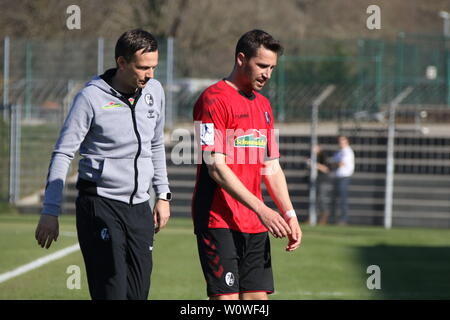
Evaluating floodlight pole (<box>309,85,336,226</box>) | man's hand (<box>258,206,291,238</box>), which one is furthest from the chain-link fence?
man's hand (<box>258,206,291,238</box>)

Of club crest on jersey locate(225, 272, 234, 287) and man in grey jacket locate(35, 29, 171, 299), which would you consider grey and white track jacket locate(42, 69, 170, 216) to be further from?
club crest on jersey locate(225, 272, 234, 287)

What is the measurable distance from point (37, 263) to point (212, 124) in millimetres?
6772

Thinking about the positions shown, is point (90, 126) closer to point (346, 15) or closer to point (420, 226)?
point (420, 226)

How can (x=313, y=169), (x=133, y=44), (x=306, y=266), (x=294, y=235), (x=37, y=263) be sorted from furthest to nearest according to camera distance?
(x=313, y=169) → (x=306, y=266) → (x=37, y=263) → (x=294, y=235) → (x=133, y=44)

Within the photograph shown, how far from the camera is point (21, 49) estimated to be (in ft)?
96.4

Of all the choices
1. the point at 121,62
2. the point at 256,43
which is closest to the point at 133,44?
the point at 121,62

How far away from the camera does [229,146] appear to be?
5523 mm

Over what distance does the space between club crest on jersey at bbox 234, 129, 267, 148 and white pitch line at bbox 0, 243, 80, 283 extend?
5.33 meters

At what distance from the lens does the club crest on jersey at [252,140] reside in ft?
18.2

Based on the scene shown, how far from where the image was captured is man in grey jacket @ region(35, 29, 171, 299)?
5.27 meters

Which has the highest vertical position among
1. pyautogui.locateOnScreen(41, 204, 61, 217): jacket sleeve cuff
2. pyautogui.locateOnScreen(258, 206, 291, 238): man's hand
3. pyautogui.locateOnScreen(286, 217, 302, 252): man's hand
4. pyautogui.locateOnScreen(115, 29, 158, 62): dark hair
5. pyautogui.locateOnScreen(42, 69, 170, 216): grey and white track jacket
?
pyautogui.locateOnScreen(115, 29, 158, 62): dark hair

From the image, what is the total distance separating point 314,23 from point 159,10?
14.9 meters

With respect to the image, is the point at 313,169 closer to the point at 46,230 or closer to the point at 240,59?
the point at 240,59

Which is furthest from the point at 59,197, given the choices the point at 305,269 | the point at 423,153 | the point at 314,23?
the point at 314,23
